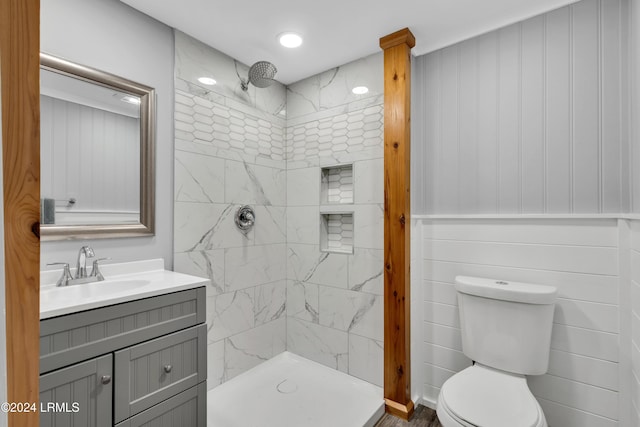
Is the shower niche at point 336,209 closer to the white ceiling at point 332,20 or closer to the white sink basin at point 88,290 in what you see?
the white ceiling at point 332,20

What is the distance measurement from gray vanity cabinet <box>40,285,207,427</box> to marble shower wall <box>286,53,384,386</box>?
1094 mm

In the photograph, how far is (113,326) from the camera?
49.1 inches

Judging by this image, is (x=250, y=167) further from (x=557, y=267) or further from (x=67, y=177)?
(x=557, y=267)

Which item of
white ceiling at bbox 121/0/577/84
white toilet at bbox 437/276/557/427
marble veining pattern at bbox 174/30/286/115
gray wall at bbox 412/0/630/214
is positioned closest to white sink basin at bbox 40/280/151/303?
marble veining pattern at bbox 174/30/286/115

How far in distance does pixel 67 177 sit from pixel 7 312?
141 cm

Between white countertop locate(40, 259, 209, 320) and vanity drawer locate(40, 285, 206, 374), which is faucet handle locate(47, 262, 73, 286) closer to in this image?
white countertop locate(40, 259, 209, 320)

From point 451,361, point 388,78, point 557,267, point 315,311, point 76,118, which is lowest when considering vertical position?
point 451,361

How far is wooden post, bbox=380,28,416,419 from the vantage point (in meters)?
1.94

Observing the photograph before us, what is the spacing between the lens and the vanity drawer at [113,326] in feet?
3.59

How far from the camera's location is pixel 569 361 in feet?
5.41

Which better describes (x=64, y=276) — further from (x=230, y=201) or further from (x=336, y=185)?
(x=336, y=185)

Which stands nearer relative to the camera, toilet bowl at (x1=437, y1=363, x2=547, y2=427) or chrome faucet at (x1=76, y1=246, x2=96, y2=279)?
toilet bowl at (x1=437, y1=363, x2=547, y2=427)

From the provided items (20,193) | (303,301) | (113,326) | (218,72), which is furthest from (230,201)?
(20,193)

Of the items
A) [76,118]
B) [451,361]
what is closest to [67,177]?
[76,118]
